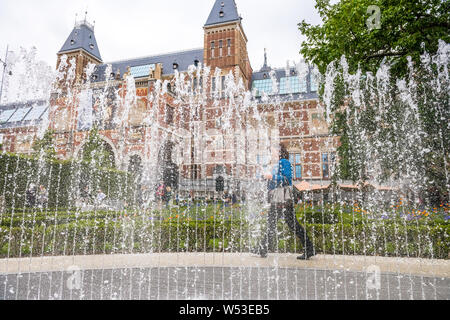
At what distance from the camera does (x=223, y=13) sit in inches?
1094

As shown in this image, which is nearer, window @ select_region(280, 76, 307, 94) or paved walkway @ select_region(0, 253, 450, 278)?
paved walkway @ select_region(0, 253, 450, 278)

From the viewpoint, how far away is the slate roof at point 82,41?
33.4 meters

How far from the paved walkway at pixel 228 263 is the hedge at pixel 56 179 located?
5.19 meters

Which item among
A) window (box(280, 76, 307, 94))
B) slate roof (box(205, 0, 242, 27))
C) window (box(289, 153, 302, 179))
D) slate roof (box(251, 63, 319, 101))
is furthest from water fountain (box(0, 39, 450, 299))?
slate roof (box(205, 0, 242, 27))

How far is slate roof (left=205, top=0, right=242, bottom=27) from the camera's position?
27.2 meters

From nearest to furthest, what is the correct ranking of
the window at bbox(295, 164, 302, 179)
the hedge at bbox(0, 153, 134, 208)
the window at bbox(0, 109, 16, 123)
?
the hedge at bbox(0, 153, 134, 208) → the window at bbox(295, 164, 302, 179) → the window at bbox(0, 109, 16, 123)

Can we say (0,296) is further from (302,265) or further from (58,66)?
(58,66)

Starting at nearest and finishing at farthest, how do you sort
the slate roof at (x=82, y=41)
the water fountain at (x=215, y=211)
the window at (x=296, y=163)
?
the water fountain at (x=215, y=211)
the window at (x=296, y=163)
the slate roof at (x=82, y=41)

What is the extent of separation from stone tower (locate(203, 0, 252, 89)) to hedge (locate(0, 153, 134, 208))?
13740 millimetres

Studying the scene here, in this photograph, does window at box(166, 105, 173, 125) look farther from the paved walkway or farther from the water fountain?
the paved walkway

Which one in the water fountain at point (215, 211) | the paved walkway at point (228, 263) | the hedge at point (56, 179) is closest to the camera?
A: the water fountain at point (215, 211)

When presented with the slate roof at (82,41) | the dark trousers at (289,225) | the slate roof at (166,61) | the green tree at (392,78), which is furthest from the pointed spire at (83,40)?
the dark trousers at (289,225)

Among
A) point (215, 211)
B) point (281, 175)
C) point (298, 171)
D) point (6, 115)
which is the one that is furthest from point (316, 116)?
point (6, 115)

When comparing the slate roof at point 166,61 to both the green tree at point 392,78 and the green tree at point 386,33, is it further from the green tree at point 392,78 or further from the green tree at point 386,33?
the green tree at point 386,33
